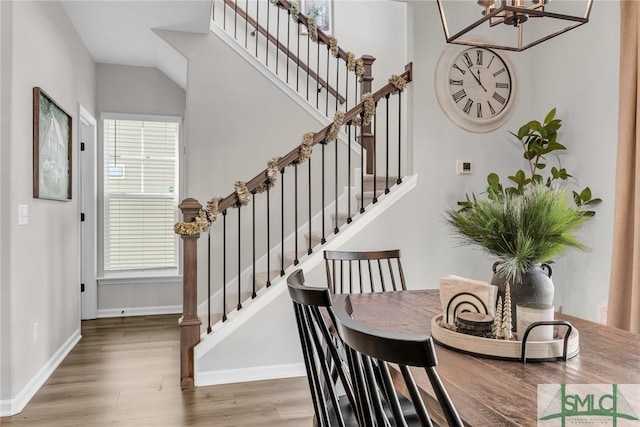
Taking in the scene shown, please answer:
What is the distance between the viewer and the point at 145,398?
2703 mm

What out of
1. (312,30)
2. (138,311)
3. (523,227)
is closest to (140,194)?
(138,311)

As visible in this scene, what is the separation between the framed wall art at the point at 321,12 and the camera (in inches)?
215

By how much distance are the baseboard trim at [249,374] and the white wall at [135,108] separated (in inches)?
88.4

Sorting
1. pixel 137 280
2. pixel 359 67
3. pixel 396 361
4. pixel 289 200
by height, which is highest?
pixel 359 67

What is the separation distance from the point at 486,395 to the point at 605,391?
10.6 inches

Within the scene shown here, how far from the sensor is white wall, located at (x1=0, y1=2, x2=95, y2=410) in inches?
99.4

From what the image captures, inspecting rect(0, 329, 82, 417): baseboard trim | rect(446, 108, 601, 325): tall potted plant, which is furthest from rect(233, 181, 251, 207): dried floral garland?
rect(446, 108, 601, 325): tall potted plant

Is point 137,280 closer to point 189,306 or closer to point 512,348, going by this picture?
point 189,306

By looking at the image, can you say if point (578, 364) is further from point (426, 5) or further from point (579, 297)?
point (426, 5)

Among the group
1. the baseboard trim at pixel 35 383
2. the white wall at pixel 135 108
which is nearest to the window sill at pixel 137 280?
the white wall at pixel 135 108

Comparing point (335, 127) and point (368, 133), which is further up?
point (368, 133)

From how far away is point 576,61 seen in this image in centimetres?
333

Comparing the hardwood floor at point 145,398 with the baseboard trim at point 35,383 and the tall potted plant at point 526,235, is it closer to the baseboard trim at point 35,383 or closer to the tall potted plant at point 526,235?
the baseboard trim at point 35,383

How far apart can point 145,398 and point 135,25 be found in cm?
300
